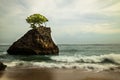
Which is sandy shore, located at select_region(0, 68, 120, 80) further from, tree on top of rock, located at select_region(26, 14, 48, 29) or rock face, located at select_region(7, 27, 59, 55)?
tree on top of rock, located at select_region(26, 14, 48, 29)

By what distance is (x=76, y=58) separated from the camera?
483 cm

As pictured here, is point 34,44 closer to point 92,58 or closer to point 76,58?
point 76,58

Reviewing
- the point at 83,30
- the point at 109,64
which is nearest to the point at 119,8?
the point at 83,30

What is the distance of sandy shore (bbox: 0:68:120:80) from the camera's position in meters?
4.17

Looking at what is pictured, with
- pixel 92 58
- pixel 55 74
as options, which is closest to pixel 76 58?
pixel 92 58

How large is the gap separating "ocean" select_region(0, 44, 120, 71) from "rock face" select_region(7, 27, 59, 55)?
0.32 feet

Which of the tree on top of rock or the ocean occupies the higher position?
the tree on top of rock

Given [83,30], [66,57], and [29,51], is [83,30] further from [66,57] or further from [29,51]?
[29,51]

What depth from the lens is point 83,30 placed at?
185 inches

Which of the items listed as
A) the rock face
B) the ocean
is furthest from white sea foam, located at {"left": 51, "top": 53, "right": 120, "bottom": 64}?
the rock face

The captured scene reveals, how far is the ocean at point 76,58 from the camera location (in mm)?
4547

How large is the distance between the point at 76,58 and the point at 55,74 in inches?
26.6

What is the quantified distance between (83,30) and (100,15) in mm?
461

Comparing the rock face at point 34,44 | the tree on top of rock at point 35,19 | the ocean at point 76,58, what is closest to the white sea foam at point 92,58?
the ocean at point 76,58
